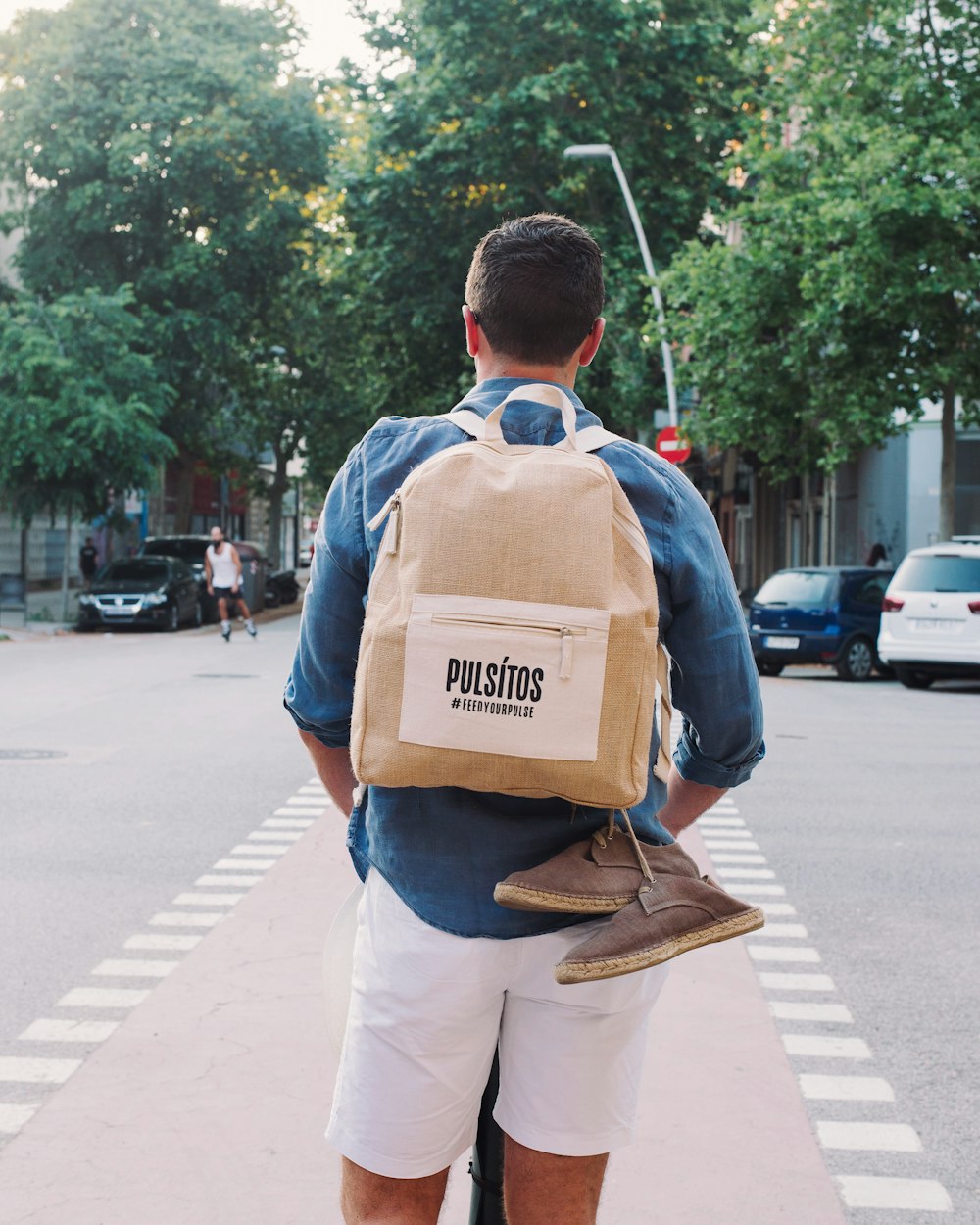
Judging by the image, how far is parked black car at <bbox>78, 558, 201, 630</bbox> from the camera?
2914cm

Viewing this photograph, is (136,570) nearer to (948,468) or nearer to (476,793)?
(948,468)

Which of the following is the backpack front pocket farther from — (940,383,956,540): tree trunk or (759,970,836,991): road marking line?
(940,383,956,540): tree trunk

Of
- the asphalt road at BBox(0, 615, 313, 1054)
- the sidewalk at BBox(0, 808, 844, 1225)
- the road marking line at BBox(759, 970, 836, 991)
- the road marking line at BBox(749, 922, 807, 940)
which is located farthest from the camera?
the road marking line at BBox(749, 922, 807, 940)

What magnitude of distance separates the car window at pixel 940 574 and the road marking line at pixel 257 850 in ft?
40.0

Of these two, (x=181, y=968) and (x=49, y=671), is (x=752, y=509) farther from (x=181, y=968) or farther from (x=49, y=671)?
(x=181, y=968)

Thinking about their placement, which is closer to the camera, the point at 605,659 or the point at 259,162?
the point at 605,659

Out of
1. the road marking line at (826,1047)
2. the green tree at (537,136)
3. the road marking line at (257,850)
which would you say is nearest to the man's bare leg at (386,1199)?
the road marking line at (826,1047)

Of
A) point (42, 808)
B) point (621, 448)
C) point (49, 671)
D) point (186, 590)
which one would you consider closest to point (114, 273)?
point (186, 590)

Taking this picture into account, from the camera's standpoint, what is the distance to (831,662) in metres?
20.4

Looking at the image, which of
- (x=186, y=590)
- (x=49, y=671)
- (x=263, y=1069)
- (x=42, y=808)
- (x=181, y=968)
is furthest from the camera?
(x=186, y=590)

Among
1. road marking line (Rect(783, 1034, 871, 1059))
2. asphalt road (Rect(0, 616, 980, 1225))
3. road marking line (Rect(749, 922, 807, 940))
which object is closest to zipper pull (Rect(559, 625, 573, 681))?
asphalt road (Rect(0, 616, 980, 1225))

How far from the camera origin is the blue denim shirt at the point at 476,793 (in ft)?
7.00

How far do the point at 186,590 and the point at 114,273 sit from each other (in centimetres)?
933

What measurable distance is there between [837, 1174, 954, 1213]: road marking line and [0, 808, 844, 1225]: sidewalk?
2.0 inches
